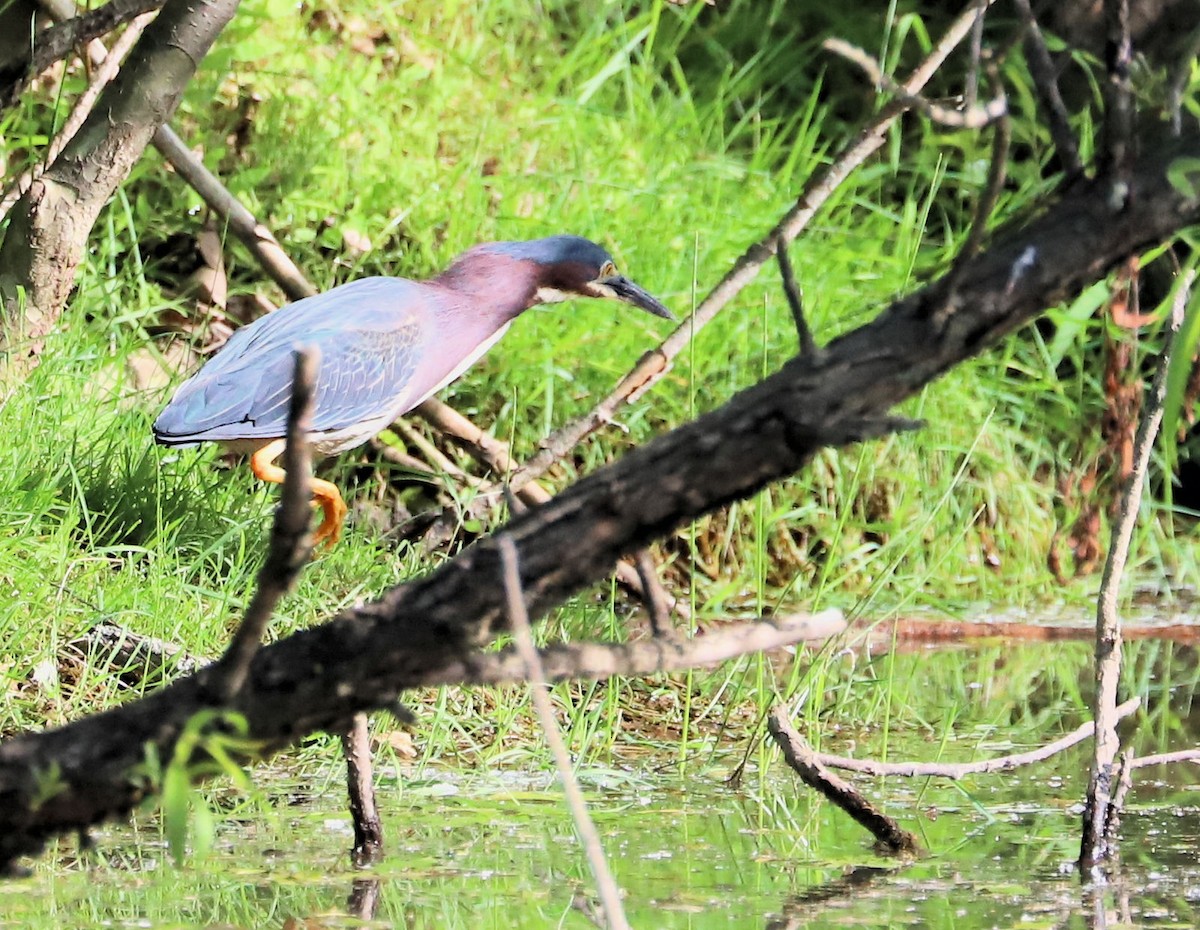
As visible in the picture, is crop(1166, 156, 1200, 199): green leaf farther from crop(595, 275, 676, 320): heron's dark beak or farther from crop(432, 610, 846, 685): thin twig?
crop(595, 275, 676, 320): heron's dark beak

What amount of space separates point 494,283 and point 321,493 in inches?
26.2

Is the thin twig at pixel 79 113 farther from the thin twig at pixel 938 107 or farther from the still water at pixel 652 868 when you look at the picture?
the thin twig at pixel 938 107

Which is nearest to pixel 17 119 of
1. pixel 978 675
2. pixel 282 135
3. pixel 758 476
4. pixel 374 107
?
pixel 282 135

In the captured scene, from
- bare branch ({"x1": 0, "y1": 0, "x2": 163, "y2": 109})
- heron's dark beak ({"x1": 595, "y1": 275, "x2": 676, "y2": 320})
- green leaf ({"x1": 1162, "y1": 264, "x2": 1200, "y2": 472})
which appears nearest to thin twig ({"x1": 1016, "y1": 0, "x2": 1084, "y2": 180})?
green leaf ({"x1": 1162, "y1": 264, "x2": 1200, "y2": 472})

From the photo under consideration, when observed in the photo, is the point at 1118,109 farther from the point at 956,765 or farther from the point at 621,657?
the point at 956,765

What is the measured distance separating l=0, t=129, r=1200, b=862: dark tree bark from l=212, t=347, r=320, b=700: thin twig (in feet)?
0.16

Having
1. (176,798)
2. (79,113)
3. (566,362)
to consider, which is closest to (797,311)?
(176,798)

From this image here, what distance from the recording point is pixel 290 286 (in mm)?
4121

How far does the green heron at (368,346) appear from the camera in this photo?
3516 millimetres

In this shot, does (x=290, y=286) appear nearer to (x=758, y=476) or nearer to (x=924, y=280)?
(x=924, y=280)

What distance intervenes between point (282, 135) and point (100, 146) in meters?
Result: 1.41

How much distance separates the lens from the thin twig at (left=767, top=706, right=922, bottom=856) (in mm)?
2334

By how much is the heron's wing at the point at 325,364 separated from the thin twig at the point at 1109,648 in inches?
69.9

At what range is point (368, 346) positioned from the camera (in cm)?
376
